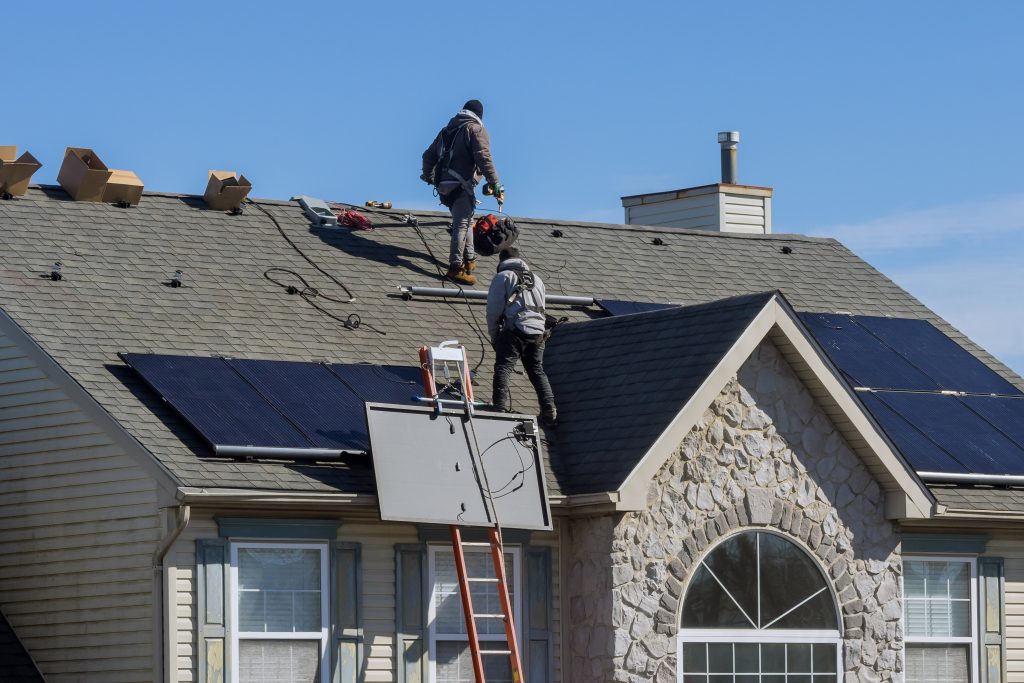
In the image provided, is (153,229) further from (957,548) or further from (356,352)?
(957,548)

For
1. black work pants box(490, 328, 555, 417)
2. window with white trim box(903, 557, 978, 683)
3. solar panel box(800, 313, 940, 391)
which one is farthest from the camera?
solar panel box(800, 313, 940, 391)

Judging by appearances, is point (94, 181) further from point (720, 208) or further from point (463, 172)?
point (720, 208)

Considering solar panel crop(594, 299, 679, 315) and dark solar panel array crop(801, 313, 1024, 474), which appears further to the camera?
solar panel crop(594, 299, 679, 315)

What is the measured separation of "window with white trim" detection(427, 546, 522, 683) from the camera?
16766 mm

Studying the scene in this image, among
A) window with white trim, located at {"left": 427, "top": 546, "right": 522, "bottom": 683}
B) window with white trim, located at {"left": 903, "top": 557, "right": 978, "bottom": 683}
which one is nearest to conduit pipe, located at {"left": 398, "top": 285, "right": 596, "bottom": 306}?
window with white trim, located at {"left": 427, "top": 546, "right": 522, "bottom": 683}

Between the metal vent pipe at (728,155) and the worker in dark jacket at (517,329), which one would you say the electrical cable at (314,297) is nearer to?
the worker in dark jacket at (517,329)

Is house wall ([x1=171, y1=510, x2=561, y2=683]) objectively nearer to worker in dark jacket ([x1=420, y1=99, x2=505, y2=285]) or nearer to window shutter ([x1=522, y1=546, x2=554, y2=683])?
window shutter ([x1=522, y1=546, x2=554, y2=683])

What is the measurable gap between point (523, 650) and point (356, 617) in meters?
1.67

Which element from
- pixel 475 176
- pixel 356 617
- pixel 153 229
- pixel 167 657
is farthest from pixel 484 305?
pixel 167 657

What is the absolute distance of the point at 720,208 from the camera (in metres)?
26.6

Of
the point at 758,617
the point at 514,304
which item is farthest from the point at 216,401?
the point at 758,617

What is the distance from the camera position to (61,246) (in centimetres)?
1912

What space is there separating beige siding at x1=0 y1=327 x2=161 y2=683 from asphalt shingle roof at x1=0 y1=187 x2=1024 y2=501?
0.45 metres

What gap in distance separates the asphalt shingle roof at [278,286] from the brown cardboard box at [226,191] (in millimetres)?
167
